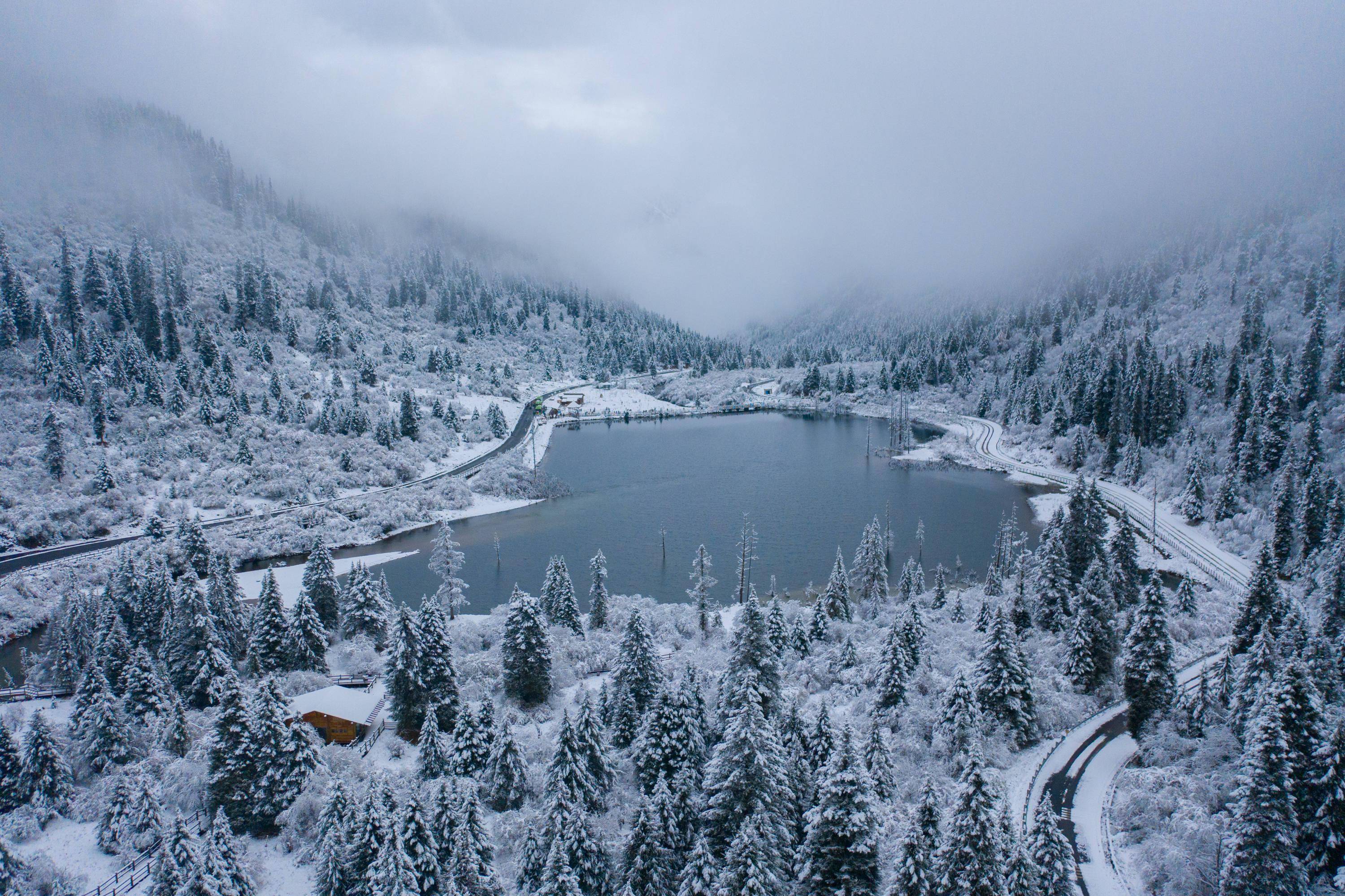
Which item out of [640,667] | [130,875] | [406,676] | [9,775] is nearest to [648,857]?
[640,667]

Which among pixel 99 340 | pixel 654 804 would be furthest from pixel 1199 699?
pixel 99 340

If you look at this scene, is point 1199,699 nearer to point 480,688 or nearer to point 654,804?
point 654,804

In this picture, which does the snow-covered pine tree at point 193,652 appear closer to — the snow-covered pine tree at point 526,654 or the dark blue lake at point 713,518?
the snow-covered pine tree at point 526,654

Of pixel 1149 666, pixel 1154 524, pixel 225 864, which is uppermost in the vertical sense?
pixel 1149 666

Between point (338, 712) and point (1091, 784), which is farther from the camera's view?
point (338, 712)

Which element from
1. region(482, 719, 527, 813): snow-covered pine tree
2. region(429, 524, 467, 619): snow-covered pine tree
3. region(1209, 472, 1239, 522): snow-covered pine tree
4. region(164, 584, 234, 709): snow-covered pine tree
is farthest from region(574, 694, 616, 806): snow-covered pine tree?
region(1209, 472, 1239, 522): snow-covered pine tree

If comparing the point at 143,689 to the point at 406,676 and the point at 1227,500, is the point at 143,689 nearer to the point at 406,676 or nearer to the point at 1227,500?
the point at 406,676
